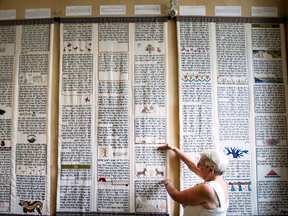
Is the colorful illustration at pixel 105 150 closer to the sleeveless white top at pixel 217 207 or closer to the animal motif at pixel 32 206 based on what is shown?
the animal motif at pixel 32 206

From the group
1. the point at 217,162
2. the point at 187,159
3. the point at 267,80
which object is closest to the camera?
the point at 217,162

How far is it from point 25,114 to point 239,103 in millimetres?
2667

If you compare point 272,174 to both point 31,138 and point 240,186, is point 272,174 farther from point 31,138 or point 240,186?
point 31,138

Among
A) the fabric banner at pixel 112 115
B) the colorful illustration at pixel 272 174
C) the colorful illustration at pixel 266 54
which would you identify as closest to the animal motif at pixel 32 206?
the fabric banner at pixel 112 115

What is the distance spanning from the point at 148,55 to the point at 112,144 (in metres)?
1.19

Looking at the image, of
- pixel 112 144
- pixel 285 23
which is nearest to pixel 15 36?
pixel 112 144

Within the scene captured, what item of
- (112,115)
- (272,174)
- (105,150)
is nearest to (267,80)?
(272,174)

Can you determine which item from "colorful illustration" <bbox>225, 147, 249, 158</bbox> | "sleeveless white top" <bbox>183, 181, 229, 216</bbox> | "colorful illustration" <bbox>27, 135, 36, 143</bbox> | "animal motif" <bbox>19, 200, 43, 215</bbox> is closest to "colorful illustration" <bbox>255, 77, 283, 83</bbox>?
"colorful illustration" <bbox>225, 147, 249, 158</bbox>

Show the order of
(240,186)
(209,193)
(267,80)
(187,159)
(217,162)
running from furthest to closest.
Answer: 1. (267,80)
2. (240,186)
3. (187,159)
4. (217,162)
5. (209,193)

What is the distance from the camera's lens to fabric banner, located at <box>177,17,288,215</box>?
208 cm

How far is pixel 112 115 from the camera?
6.93 feet

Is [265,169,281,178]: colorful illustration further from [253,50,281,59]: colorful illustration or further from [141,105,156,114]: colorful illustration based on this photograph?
[141,105,156,114]: colorful illustration

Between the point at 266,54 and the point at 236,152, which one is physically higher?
the point at 266,54

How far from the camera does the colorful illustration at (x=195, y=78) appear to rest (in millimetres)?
2156
